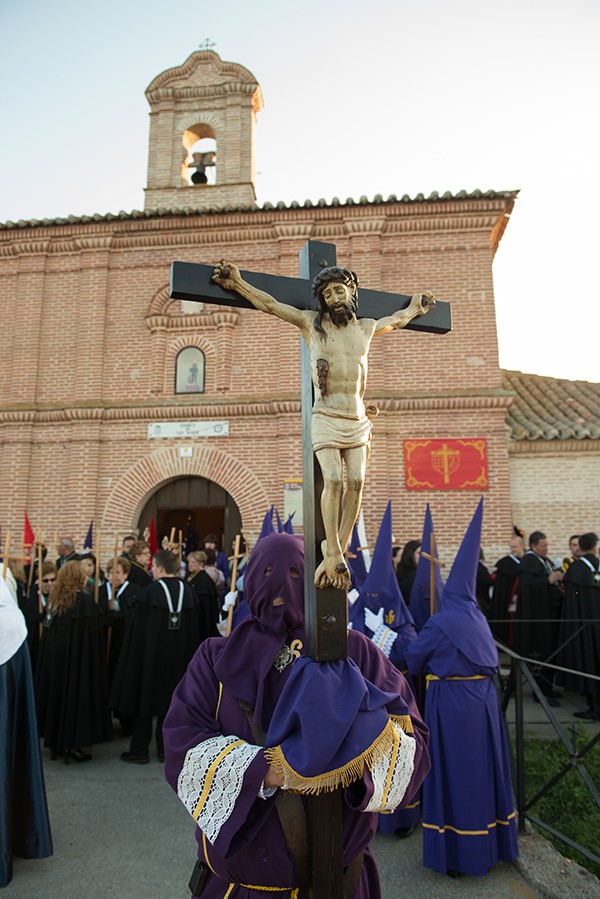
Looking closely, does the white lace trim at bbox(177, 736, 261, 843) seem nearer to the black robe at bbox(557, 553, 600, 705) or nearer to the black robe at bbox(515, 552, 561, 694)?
the black robe at bbox(557, 553, 600, 705)

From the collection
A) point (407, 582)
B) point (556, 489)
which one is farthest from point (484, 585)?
point (407, 582)

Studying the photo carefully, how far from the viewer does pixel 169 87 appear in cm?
1375

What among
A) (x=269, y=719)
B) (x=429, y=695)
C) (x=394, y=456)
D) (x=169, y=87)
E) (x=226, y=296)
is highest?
(x=169, y=87)

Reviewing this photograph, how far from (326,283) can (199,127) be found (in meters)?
13.7

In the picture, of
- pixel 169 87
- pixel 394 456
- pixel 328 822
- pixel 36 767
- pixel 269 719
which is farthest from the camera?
pixel 169 87

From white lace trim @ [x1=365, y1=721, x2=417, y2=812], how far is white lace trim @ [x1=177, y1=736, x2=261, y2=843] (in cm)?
35

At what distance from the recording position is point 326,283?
209 centimetres

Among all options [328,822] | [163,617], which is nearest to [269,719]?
[328,822]

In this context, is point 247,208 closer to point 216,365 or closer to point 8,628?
point 216,365

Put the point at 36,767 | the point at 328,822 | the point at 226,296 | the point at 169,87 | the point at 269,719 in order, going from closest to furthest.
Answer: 1. the point at 328,822
2. the point at 269,719
3. the point at 226,296
4. the point at 36,767
5. the point at 169,87

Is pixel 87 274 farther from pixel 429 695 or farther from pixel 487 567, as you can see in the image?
pixel 429 695

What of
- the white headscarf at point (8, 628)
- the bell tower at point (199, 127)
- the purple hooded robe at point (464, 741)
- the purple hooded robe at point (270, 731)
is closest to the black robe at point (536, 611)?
the purple hooded robe at point (464, 741)

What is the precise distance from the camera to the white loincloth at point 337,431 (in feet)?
6.39

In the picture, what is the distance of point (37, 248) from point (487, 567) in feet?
34.2
